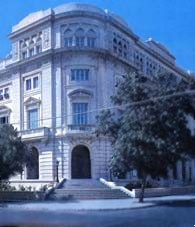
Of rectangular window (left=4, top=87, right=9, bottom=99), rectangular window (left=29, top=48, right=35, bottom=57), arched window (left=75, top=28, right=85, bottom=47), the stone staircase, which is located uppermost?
arched window (left=75, top=28, right=85, bottom=47)

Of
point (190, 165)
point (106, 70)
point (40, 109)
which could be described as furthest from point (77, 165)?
point (190, 165)

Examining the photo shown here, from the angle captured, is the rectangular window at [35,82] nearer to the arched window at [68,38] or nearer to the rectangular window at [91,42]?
the arched window at [68,38]

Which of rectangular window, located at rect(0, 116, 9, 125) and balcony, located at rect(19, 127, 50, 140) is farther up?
rectangular window, located at rect(0, 116, 9, 125)

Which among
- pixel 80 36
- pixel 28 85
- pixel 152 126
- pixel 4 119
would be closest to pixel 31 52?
pixel 28 85

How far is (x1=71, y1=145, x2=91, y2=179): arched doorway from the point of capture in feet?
135

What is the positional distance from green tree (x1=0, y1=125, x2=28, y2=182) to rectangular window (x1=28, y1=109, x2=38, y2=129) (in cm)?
957

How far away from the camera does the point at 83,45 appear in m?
41.4

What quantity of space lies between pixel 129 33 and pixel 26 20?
1093 cm

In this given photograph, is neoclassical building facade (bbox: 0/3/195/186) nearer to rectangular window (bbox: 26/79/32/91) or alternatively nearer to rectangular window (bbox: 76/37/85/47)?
rectangular window (bbox: 76/37/85/47)

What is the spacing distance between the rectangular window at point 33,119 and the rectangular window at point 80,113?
4.84m

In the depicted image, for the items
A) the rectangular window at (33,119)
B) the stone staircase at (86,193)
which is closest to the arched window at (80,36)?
the rectangular window at (33,119)

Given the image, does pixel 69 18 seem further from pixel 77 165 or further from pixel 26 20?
pixel 77 165

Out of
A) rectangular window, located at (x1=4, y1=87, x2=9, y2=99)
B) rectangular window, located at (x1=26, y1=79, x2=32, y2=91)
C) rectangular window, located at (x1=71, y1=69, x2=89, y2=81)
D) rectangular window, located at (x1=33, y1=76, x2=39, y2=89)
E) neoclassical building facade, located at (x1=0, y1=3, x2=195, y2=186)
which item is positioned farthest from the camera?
rectangular window, located at (x1=4, y1=87, x2=9, y2=99)

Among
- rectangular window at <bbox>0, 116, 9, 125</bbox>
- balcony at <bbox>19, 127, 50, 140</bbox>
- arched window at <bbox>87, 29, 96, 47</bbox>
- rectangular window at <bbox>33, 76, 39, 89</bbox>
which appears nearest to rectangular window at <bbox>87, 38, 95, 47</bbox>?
arched window at <bbox>87, 29, 96, 47</bbox>
